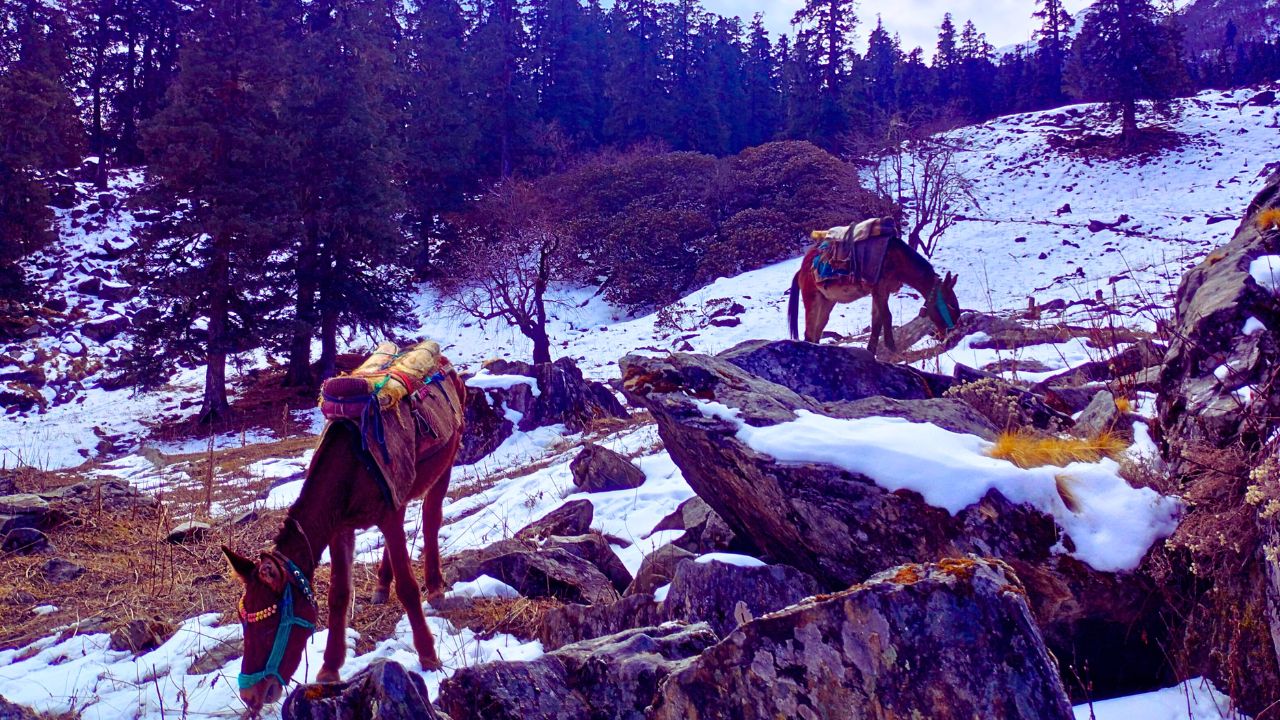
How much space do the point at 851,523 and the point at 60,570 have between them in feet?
19.8

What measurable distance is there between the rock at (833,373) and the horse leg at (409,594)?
136 inches

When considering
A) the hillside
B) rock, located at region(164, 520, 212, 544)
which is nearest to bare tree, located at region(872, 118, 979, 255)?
the hillside

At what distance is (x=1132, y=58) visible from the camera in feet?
130

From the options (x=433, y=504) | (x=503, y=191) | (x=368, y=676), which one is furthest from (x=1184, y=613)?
(x=503, y=191)

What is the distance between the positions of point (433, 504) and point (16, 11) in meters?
38.9

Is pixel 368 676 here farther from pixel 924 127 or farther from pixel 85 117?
pixel 85 117

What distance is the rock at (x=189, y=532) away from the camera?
6148 millimetres

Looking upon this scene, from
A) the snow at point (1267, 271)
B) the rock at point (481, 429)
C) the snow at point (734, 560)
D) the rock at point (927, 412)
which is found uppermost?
the snow at point (1267, 271)

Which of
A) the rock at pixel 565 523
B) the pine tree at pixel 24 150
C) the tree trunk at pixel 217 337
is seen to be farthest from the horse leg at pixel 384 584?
the pine tree at pixel 24 150

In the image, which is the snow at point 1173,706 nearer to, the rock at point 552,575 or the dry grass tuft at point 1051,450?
the dry grass tuft at point 1051,450

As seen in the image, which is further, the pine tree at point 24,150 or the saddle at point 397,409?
the pine tree at point 24,150

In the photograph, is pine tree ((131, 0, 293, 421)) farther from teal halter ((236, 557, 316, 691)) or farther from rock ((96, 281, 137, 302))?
teal halter ((236, 557, 316, 691))

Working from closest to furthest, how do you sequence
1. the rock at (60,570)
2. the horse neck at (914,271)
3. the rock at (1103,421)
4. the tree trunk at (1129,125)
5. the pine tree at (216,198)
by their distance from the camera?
1. the rock at (1103,421)
2. the rock at (60,570)
3. the horse neck at (914,271)
4. the pine tree at (216,198)
5. the tree trunk at (1129,125)

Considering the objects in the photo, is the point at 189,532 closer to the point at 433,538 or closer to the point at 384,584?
the point at 384,584
